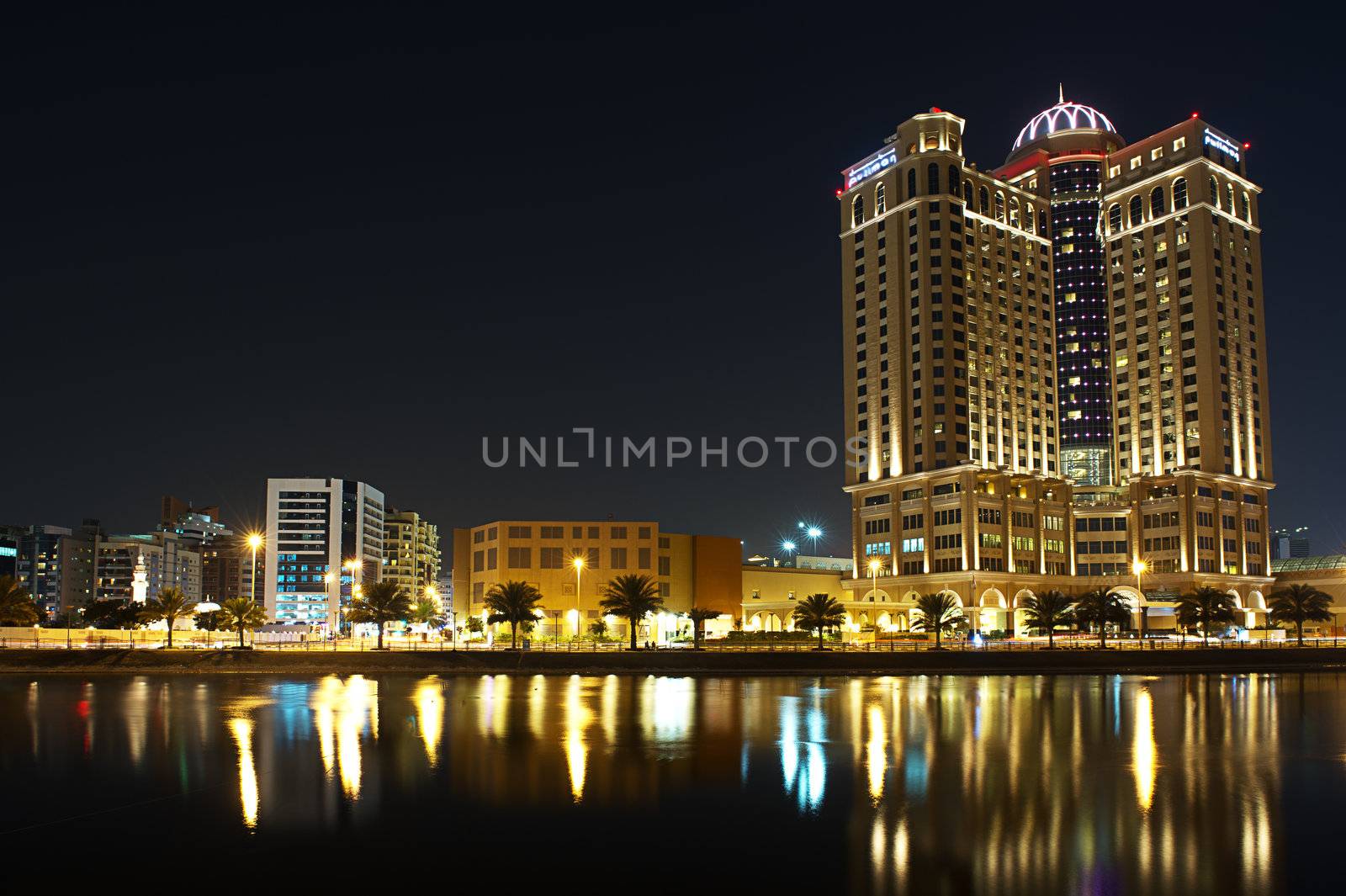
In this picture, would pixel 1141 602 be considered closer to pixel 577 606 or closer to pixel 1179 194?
pixel 577 606

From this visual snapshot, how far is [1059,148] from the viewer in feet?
547

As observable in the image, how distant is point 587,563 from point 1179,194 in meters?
96.4

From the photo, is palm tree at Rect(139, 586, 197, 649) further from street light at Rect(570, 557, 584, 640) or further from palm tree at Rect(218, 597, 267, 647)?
street light at Rect(570, 557, 584, 640)

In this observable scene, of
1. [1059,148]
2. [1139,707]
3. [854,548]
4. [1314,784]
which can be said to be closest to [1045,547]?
[854,548]

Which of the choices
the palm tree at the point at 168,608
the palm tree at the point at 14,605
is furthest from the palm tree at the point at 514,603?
the palm tree at the point at 14,605

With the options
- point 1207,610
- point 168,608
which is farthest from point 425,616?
point 1207,610

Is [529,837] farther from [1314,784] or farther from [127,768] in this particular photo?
[1314,784]

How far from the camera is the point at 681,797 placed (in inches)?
863

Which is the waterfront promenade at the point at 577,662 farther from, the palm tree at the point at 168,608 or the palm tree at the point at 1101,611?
the palm tree at the point at 1101,611

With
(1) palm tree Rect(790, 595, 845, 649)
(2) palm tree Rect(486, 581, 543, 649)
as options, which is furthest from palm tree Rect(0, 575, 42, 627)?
(1) palm tree Rect(790, 595, 845, 649)

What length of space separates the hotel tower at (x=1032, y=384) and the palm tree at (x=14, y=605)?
8502cm

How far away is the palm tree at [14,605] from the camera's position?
78312 mm

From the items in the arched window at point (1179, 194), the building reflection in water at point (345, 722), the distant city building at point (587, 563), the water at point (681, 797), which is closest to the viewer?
the water at point (681, 797)

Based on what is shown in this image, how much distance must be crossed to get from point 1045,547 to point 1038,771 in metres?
117
